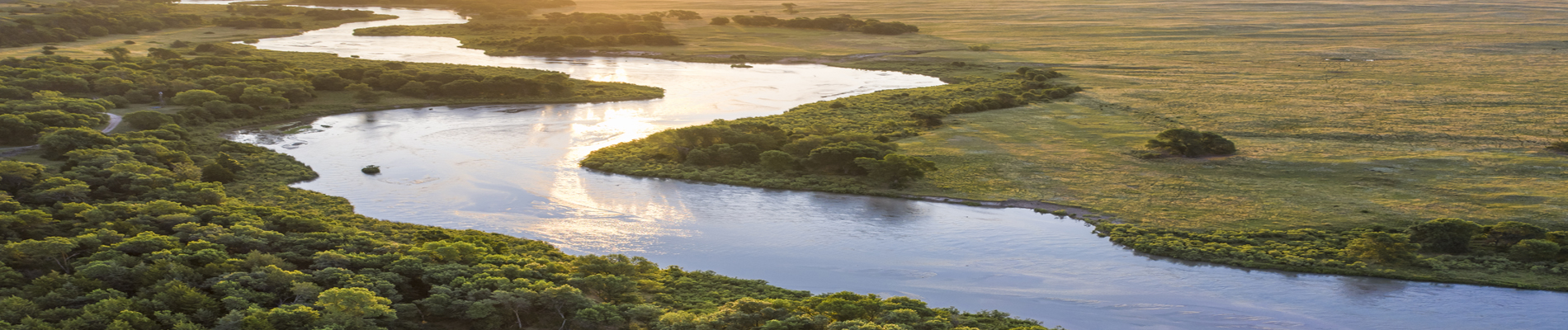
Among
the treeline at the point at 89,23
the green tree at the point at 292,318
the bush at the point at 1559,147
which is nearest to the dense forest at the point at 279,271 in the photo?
the green tree at the point at 292,318

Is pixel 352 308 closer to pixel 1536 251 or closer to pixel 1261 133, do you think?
pixel 1536 251

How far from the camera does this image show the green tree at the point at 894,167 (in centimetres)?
4334

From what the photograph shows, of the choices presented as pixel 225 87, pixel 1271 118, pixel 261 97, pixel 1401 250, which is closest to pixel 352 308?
pixel 1401 250

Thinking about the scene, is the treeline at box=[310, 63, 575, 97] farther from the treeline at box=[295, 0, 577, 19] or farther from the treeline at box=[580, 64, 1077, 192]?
the treeline at box=[295, 0, 577, 19]

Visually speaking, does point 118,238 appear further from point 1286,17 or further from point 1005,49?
point 1286,17

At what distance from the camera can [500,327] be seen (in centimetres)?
2534

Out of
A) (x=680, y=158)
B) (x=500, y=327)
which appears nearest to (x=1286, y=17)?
(x=680, y=158)

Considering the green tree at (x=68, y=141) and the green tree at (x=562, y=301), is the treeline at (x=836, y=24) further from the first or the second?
the green tree at (x=562, y=301)

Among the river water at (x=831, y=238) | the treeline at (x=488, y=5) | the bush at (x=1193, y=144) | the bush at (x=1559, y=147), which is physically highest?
the treeline at (x=488, y=5)

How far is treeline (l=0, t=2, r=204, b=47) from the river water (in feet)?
205

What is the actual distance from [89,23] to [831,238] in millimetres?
115050

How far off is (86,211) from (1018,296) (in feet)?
98.1

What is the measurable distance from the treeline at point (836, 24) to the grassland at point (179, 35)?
58478 millimetres

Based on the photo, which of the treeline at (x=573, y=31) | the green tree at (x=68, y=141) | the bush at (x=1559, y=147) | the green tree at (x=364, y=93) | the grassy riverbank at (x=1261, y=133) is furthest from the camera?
the treeline at (x=573, y=31)
